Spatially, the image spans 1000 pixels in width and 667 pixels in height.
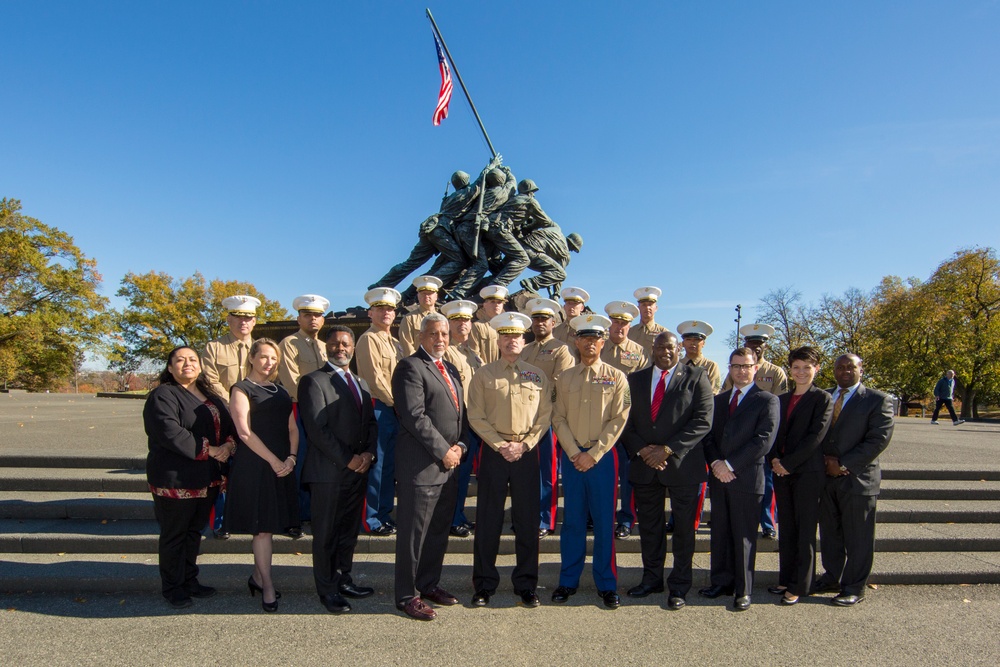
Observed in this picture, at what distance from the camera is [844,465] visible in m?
4.65

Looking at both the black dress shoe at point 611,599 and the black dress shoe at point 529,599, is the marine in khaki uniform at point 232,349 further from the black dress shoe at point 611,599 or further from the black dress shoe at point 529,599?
the black dress shoe at point 611,599

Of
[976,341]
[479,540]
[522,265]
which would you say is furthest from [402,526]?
[976,341]

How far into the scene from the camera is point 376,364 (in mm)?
5535

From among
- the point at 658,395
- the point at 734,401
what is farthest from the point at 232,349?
the point at 734,401

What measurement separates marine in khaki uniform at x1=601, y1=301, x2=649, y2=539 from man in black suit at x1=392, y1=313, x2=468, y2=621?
180 cm

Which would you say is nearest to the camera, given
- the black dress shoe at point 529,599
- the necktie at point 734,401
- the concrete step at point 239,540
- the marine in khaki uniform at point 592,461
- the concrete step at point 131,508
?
the black dress shoe at point 529,599

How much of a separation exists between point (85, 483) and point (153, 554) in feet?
5.60

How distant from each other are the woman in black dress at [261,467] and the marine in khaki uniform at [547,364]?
2077 millimetres

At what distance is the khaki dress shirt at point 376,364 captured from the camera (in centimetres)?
551

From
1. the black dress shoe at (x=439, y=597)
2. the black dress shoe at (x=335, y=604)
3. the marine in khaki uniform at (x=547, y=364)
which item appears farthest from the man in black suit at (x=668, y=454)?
the black dress shoe at (x=335, y=604)

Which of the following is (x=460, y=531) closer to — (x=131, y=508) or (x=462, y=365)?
(x=462, y=365)

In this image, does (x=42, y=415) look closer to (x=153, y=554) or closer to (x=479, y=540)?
(x=153, y=554)

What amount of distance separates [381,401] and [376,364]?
343mm

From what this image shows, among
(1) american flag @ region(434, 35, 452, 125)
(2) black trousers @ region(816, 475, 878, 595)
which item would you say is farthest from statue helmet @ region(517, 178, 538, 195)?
(2) black trousers @ region(816, 475, 878, 595)
